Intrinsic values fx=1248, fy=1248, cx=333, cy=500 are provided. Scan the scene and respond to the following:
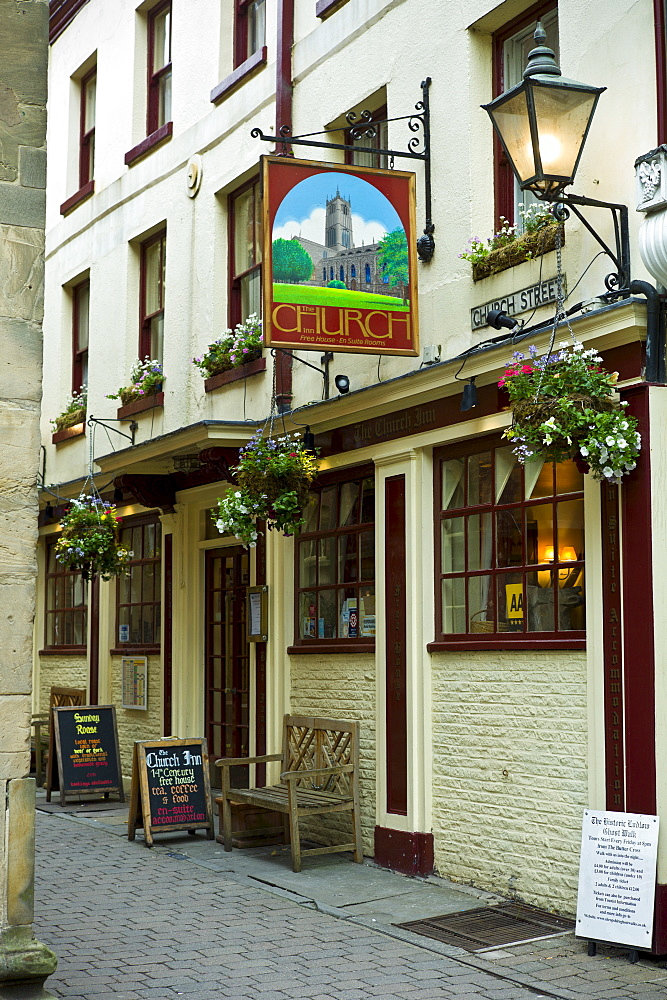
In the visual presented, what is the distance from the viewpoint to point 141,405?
1362cm

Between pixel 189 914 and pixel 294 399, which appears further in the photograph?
pixel 294 399

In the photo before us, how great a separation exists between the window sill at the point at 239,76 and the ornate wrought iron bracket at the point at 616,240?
527 centimetres

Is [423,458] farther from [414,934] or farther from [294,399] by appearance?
[414,934]

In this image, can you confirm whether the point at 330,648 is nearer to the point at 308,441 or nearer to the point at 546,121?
the point at 308,441

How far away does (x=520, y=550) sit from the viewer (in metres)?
8.49

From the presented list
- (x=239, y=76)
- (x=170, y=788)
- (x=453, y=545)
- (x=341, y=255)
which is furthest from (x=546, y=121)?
(x=170, y=788)

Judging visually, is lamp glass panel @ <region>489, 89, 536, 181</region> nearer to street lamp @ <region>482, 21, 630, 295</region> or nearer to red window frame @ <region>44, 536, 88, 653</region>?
street lamp @ <region>482, 21, 630, 295</region>

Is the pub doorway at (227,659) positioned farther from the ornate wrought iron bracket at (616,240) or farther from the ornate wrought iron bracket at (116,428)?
the ornate wrought iron bracket at (616,240)

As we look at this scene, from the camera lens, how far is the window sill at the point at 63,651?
51.8ft

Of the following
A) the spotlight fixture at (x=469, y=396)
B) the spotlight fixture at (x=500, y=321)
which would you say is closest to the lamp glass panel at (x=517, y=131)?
the spotlight fixture at (x=500, y=321)

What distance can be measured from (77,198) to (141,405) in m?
3.68

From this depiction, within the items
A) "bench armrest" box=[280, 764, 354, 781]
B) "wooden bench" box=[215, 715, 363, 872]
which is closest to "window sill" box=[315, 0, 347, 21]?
"wooden bench" box=[215, 715, 363, 872]

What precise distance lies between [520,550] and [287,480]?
2.12 m

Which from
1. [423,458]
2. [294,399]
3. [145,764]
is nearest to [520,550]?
[423,458]
